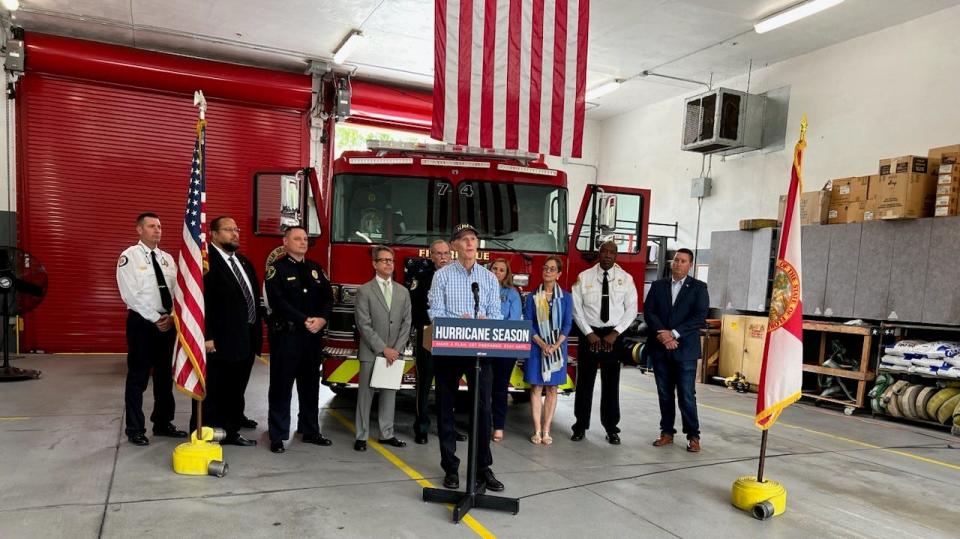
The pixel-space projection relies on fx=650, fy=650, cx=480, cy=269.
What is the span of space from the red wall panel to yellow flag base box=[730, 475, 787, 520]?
340 inches

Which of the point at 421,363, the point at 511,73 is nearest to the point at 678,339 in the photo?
the point at 421,363

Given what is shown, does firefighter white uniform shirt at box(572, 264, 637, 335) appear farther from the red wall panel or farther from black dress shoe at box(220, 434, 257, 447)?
the red wall panel

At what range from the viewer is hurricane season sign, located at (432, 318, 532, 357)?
3.77m

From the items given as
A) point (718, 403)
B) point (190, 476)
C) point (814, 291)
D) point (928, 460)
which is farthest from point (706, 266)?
point (190, 476)

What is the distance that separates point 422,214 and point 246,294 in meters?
1.89

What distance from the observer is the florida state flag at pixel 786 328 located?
4.32 meters

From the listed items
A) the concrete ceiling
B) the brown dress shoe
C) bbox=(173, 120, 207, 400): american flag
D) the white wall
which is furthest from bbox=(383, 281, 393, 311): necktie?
the white wall

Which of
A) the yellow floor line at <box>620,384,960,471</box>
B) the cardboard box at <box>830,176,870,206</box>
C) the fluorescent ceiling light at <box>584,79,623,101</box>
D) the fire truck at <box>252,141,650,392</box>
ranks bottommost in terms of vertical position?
the yellow floor line at <box>620,384,960,471</box>

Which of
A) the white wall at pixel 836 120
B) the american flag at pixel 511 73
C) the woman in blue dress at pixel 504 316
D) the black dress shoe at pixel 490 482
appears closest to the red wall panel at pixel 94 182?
the american flag at pixel 511 73

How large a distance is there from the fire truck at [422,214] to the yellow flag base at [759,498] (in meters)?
2.24

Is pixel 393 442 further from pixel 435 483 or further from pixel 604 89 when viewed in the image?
pixel 604 89

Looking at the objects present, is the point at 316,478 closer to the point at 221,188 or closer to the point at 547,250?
the point at 547,250

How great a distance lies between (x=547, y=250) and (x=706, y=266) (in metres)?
6.91

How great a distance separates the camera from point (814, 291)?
948 centimetres
